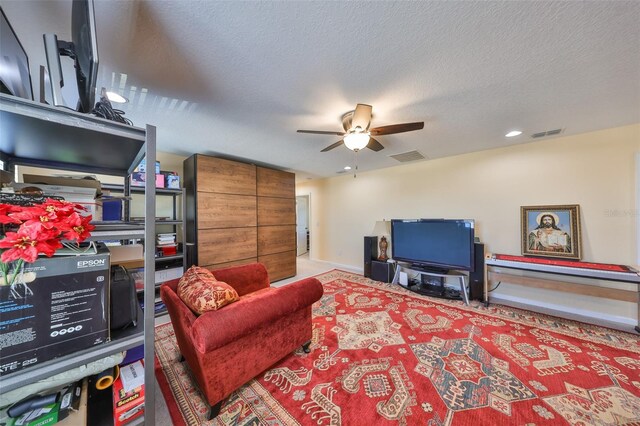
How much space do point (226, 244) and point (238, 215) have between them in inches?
20.1

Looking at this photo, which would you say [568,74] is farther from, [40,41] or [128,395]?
[40,41]

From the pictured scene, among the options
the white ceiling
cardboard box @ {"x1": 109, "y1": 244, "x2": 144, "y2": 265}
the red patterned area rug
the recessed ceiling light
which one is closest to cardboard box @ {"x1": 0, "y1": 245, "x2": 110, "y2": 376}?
cardboard box @ {"x1": 109, "y1": 244, "x2": 144, "y2": 265}

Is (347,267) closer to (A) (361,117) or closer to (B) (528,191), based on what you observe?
(B) (528,191)

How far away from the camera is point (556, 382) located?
1.64 metres

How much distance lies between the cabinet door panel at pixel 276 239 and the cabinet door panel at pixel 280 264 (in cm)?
9

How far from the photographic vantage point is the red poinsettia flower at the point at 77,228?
2.25ft

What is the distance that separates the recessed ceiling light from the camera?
169cm

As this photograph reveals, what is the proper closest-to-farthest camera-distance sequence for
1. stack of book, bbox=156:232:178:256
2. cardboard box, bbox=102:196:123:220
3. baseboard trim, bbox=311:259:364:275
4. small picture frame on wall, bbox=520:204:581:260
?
1. cardboard box, bbox=102:196:123:220
2. small picture frame on wall, bbox=520:204:581:260
3. stack of book, bbox=156:232:178:256
4. baseboard trim, bbox=311:259:364:275

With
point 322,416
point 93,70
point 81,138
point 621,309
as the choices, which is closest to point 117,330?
point 81,138

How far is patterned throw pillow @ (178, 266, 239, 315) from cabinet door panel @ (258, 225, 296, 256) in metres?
2.28

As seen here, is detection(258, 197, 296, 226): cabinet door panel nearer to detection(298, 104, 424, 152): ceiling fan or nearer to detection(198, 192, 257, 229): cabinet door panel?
detection(198, 192, 257, 229): cabinet door panel

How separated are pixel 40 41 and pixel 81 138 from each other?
35.4 inches

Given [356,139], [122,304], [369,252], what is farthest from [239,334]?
[369,252]

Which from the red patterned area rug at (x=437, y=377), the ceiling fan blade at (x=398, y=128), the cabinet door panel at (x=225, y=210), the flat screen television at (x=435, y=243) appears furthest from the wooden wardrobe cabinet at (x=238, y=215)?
the ceiling fan blade at (x=398, y=128)
